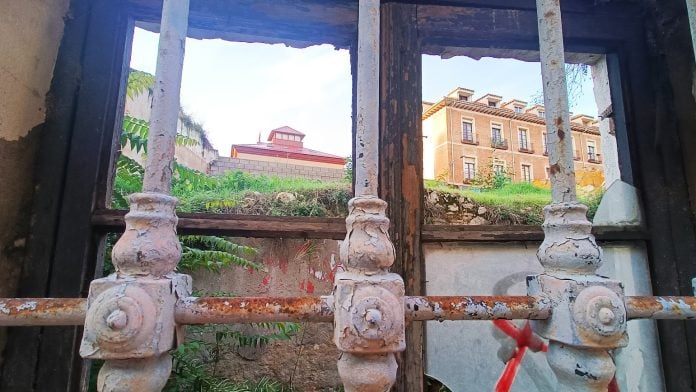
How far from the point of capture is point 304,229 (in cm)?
150

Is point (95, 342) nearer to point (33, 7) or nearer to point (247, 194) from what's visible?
point (33, 7)

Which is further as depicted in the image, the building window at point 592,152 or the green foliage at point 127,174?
the building window at point 592,152

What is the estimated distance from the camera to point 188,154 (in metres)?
8.50

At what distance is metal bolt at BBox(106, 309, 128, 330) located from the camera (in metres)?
0.65

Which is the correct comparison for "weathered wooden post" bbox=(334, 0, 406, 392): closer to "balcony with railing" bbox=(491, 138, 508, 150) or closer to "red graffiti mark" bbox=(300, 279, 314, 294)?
"red graffiti mark" bbox=(300, 279, 314, 294)

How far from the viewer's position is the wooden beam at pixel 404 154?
145 cm

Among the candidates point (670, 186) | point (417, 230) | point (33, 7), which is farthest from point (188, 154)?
point (670, 186)

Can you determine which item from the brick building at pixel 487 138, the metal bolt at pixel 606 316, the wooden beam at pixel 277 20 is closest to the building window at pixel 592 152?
the brick building at pixel 487 138

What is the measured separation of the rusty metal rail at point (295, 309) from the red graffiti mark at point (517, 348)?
795mm

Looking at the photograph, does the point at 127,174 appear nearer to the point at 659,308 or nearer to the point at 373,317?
the point at 373,317

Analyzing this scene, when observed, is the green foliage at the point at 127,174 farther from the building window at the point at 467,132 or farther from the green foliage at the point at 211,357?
the building window at the point at 467,132

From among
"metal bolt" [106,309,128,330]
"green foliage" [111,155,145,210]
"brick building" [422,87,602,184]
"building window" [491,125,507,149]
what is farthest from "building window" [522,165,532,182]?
"metal bolt" [106,309,128,330]

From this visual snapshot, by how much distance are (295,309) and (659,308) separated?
83 centimetres

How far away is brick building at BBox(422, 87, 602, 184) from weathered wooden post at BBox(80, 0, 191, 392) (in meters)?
15.7
